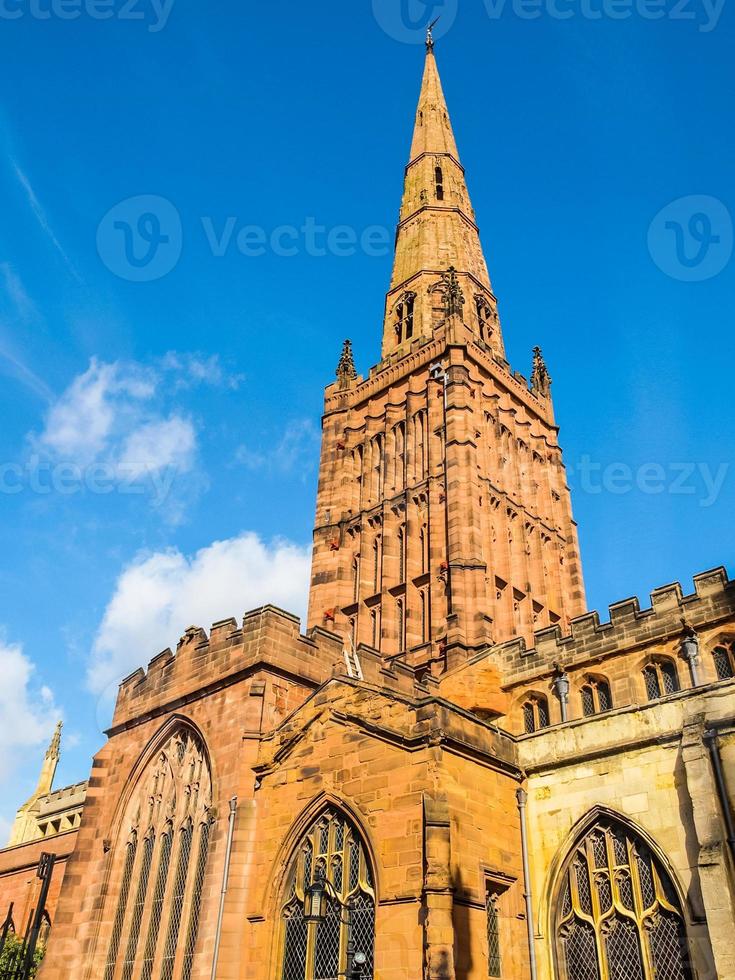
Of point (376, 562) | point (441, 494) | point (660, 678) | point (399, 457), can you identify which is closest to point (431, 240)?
A: point (399, 457)

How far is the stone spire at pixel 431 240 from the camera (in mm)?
48938

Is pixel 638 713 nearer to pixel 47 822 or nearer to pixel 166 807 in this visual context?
pixel 166 807

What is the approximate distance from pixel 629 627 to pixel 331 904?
12197mm

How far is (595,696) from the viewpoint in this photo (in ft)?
84.8

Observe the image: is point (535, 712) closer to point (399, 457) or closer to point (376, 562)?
point (376, 562)

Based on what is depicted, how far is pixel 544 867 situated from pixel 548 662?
32.7 ft

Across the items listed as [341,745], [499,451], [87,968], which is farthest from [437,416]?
[87,968]

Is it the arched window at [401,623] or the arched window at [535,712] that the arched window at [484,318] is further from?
the arched window at [535,712]

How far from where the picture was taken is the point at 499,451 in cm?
4169

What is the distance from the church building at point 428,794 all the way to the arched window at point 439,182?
24.6 m

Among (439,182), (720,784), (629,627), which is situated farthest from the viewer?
(439,182)

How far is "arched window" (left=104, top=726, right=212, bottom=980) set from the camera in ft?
68.2

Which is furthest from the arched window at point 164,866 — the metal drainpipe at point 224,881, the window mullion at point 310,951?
the window mullion at point 310,951

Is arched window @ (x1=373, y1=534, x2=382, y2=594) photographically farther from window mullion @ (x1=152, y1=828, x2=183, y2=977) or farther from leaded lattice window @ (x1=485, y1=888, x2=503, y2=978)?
leaded lattice window @ (x1=485, y1=888, x2=503, y2=978)
